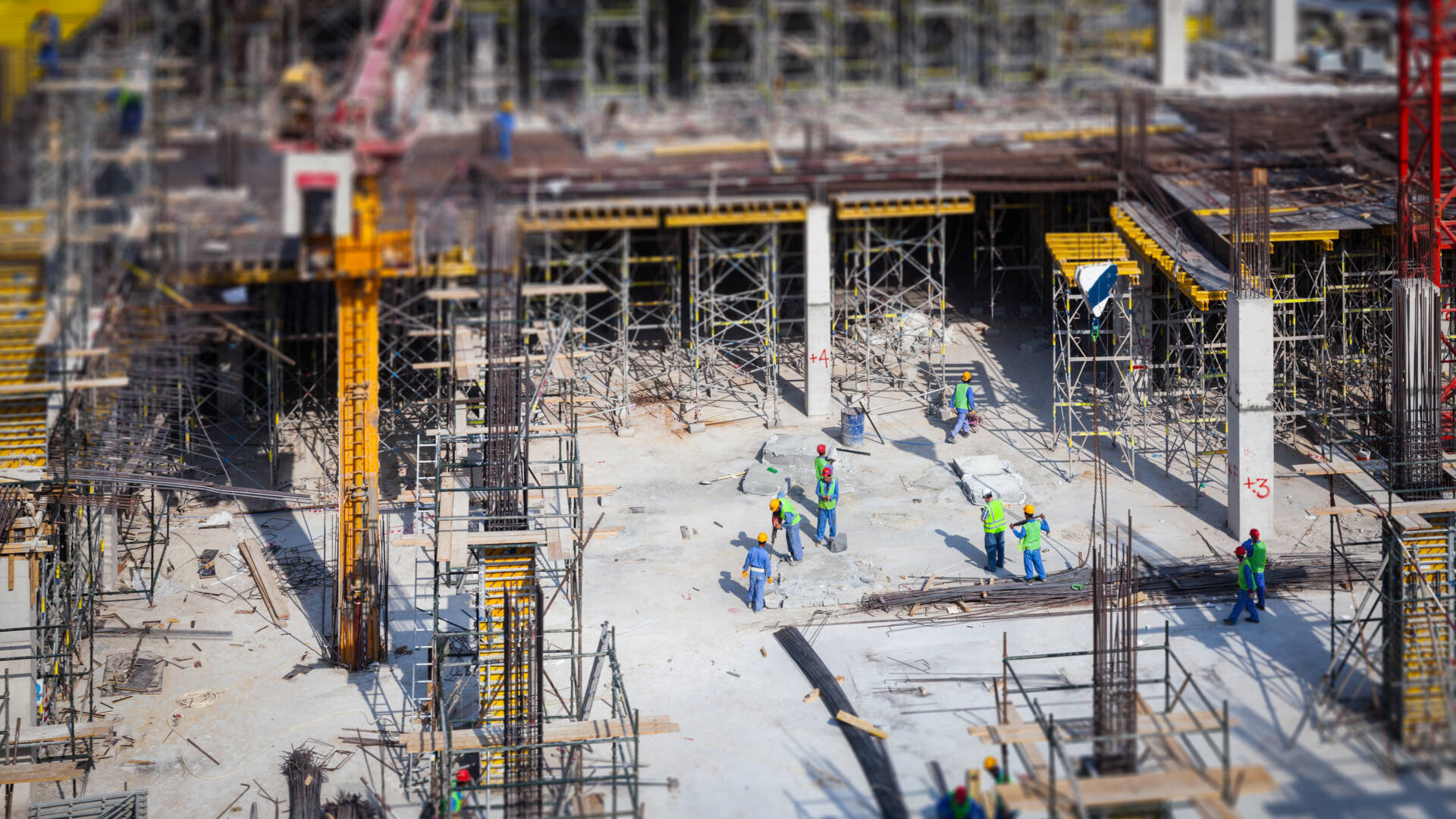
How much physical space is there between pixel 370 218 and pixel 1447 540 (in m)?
15.5

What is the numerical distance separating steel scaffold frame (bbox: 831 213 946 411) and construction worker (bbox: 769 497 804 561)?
7.20 metres

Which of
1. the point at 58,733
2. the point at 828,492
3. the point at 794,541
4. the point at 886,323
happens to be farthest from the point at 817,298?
the point at 58,733

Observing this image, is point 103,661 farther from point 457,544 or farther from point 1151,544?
point 1151,544

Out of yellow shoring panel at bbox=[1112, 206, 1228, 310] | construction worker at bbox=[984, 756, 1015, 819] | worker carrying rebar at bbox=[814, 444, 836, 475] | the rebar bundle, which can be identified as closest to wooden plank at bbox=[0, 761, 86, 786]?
the rebar bundle

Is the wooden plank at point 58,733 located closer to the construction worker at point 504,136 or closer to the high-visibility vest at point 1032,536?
the high-visibility vest at point 1032,536

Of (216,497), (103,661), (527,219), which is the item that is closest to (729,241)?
(527,219)

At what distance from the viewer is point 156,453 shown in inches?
1117

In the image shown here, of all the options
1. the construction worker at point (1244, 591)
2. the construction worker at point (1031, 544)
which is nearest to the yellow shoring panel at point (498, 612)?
the construction worker at point (1031, 544)

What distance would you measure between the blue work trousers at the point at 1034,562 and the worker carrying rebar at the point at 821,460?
12.0ft

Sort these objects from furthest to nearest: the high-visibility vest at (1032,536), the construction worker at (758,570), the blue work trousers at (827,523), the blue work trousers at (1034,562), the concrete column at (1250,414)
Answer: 1. the blue work trousers at (827,523)
2. the concrete column at (1250,414)
3. the blue work trousers at (1034,562)
4. the high-visibility vest at (1032,536)
5. the construction worker at (758,570)

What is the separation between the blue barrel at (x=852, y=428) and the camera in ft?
110

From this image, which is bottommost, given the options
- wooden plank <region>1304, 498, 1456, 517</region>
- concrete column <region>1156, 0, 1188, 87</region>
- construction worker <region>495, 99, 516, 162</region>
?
wooden plank <region>1304, 498, 1456, 517</region>

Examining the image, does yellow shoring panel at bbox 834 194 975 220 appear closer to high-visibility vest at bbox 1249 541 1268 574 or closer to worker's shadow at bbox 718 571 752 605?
worker's shadow at bbox 718 571 752 605

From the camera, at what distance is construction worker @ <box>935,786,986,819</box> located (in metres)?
19.9
